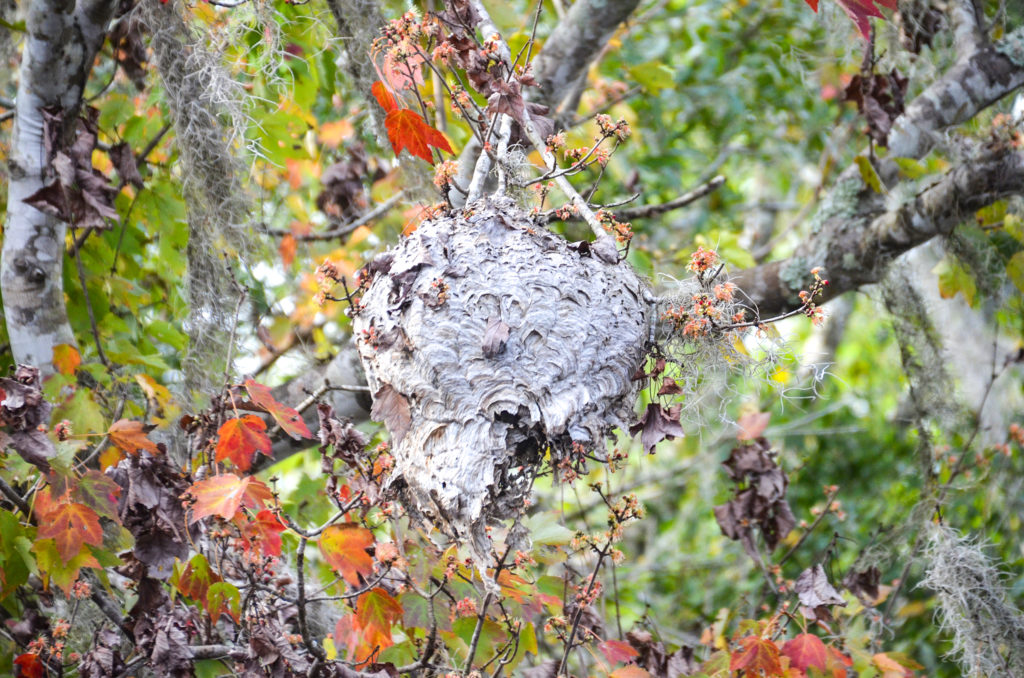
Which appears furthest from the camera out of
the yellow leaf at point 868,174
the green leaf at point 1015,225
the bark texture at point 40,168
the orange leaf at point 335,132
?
the orange leaf at point 335,132

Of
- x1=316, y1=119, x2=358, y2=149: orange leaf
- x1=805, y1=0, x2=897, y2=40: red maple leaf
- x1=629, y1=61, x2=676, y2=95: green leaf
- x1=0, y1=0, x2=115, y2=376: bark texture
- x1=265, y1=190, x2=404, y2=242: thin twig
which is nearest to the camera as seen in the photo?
x1=805, y1=0, x2=897, y2=40: red maple leaf

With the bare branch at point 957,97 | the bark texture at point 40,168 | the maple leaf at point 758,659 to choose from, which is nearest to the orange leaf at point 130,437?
the bark texture at point 40,168

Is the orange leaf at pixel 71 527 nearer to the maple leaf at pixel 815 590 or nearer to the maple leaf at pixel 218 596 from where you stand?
the maple leaf at pixel 218 596

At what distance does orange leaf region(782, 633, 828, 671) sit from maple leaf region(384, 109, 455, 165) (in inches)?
61.7

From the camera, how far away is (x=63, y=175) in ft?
7.10

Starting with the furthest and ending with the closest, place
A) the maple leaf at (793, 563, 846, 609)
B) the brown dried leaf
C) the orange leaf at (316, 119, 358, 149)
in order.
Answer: the orange leaf at (316, 119, 358, 149) < the maple leaf at (793, 563, 846, 609) < the brown dried leaf

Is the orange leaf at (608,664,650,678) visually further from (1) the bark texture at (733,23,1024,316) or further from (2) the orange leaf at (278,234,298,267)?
(2) the orange leaf at (278,234,298,267)

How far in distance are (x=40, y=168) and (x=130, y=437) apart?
3.16 feet

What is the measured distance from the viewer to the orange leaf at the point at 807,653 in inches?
82.4

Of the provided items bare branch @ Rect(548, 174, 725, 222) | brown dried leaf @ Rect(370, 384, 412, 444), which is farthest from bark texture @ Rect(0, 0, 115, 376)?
bare branch @ Rect(548, 174, 725, 222)

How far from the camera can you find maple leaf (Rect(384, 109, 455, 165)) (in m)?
1.81

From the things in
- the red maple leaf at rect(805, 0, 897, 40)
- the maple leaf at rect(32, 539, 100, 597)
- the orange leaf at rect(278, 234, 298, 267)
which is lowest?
the maple leaf at rect(32, 539, 100, 597)

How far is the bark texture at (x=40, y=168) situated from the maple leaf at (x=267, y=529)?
1005 millimetres

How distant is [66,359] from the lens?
7.43 ft
